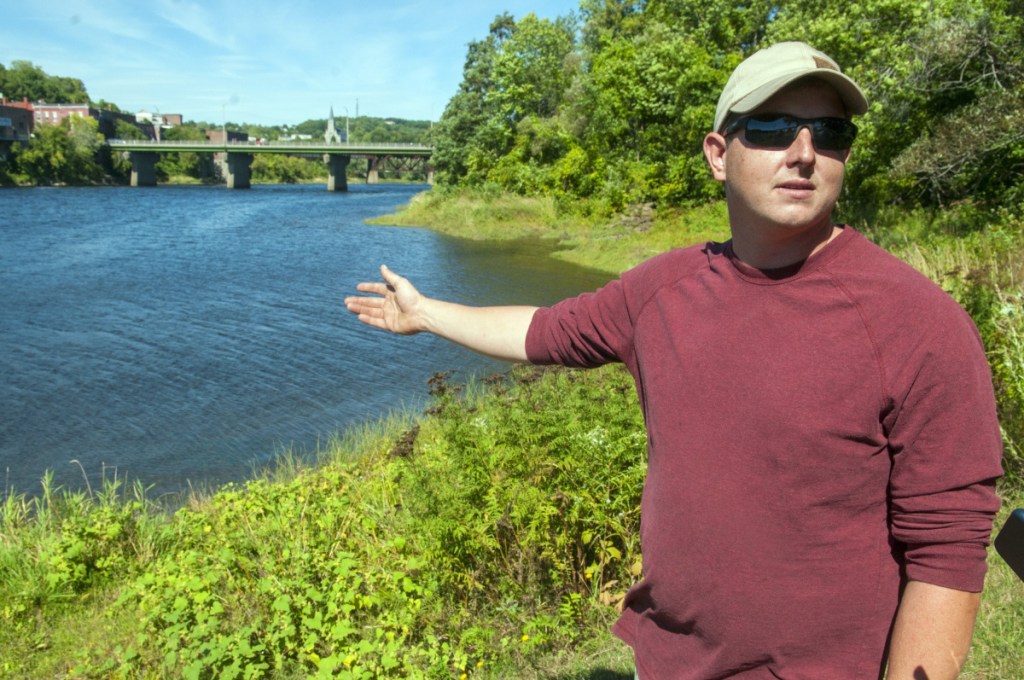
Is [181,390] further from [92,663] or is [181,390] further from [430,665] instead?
[430,665]

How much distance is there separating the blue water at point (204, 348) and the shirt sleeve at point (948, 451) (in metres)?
8.65

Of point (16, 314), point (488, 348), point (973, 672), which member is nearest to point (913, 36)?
point (973, 672)

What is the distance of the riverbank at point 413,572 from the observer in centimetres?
405

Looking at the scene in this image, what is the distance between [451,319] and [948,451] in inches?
55.7

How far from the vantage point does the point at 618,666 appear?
3.77 meters

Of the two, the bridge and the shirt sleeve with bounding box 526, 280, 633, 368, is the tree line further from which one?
the shirt sleeve with bounding box 526, 280, 633, 368

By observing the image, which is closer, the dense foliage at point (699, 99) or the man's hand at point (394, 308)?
the man's hand at point (394, 308)

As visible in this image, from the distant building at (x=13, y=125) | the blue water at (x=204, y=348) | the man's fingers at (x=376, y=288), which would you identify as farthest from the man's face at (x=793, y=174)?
the distant building at (x=13, y=125)

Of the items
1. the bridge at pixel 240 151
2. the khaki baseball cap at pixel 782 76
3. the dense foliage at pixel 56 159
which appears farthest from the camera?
the bridge at pixel 240 151

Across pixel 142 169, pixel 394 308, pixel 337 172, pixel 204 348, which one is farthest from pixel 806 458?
pixel 142 169

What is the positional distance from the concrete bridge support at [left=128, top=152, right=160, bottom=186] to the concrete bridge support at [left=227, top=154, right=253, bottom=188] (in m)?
8.77

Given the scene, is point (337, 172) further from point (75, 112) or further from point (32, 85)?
point (32, 85)

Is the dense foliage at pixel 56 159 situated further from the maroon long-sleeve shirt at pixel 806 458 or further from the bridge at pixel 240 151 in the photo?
the maroon long-sleeve shirt at pixel 806 458

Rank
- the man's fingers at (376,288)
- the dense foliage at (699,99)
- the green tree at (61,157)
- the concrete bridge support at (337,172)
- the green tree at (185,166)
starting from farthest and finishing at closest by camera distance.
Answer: the green tree at (185,166) < the concrete bridge support at (337,172) < the green tree at (61,157) < the dense foliage at (699,99) < the man's fingers at (376,288)
